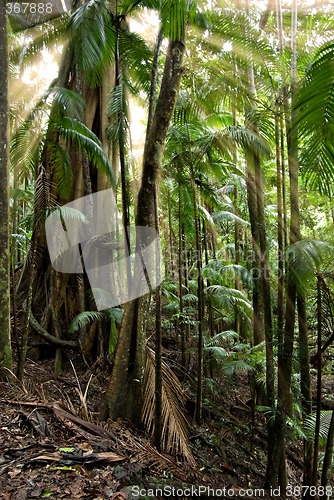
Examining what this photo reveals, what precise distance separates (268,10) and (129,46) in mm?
2198

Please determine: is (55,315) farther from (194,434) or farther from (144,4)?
(144,4)

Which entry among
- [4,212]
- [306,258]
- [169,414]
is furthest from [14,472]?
[306,258]

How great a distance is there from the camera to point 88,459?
96.6 inches

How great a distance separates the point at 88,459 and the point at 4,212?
2450 millimetres

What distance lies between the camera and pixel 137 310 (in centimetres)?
394

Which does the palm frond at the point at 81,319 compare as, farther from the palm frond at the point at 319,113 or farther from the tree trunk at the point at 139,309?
the palm frond at the point at 319,113

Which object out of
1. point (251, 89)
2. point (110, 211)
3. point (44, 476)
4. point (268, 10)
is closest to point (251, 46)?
point (251, 89)

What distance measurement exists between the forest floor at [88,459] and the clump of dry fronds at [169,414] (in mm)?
146

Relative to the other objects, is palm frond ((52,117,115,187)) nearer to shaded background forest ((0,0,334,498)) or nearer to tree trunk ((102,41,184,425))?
shaded background forest ((0,0,334,498))

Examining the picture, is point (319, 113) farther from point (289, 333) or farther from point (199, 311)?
point (199, 311)

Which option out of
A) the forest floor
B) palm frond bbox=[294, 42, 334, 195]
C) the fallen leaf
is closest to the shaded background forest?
palm frond bbox=[294, 42, 334, 195]

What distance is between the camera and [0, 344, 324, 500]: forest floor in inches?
84.3

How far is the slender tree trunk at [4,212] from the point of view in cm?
355

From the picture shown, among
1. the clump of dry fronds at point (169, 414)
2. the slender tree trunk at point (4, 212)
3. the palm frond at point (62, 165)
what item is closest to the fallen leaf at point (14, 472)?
the slender tree trunk at point (4, 212)
